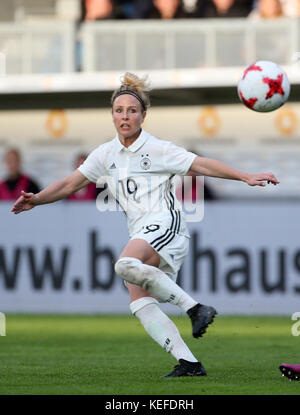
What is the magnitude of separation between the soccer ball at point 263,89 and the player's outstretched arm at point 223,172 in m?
1.37

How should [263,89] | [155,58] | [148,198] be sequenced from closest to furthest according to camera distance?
[148,198]
[263,89]
[155,58]

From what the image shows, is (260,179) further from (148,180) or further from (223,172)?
(148,180)

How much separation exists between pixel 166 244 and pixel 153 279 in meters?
0.36

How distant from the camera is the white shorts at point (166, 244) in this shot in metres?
8.13

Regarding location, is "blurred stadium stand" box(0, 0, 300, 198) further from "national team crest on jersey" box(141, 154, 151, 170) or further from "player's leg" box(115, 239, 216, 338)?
"player's leg" box(115, 239, 216, 338)

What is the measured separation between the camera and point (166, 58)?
2306 centimetres

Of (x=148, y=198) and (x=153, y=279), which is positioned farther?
(x=148, y=198)

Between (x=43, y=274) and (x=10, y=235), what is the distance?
820 millimetres

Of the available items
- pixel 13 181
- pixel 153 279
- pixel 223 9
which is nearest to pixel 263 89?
pixel 153 279

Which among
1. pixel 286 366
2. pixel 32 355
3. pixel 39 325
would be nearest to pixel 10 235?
pixel 39 325

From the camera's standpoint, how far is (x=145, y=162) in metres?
8.34

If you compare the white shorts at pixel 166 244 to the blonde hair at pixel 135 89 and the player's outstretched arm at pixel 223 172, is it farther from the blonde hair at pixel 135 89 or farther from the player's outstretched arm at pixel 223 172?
the blonde hair at pixel 135 89

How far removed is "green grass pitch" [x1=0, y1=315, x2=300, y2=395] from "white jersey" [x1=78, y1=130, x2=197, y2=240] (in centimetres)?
115
